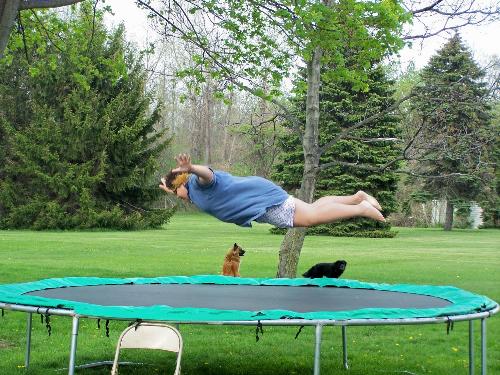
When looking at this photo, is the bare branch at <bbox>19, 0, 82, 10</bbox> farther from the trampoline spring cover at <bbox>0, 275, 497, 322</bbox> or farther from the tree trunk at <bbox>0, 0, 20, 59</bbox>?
the trampoline spring cover at <bbox>0, 275, 497, 322</bbox>

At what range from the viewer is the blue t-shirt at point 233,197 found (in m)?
4.06

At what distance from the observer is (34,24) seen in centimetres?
841

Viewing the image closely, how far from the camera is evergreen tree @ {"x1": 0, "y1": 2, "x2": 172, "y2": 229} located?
22.2 m

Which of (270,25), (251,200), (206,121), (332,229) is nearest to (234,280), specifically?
(251,200)

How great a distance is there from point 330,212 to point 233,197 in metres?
0.54

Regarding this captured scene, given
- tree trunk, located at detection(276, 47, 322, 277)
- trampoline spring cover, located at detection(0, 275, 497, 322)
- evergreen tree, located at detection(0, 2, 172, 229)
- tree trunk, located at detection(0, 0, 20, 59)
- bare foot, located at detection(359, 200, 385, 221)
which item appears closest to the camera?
trampoline spring cover, located at detection(0, 275, 497, 322)

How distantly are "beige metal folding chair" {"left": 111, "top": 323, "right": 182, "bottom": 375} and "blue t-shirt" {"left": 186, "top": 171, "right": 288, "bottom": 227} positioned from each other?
0.97m

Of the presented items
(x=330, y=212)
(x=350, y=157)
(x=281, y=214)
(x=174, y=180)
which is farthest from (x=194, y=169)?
(x=350, y=157)

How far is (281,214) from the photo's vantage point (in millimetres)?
4180

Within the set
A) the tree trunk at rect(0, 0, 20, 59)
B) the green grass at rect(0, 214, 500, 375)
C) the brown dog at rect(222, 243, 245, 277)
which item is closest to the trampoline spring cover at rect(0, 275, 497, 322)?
the green grass at rect(0, 214, 500, 375)

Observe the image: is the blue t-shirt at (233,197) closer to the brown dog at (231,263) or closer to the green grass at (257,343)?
the green grass at (257,343)

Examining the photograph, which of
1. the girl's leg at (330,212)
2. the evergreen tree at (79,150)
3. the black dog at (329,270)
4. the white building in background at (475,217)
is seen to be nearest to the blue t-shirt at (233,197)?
the girl's leg at (330,212)

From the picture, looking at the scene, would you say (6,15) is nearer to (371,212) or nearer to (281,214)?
(281,214)

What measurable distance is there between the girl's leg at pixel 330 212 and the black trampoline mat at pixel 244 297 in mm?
462
